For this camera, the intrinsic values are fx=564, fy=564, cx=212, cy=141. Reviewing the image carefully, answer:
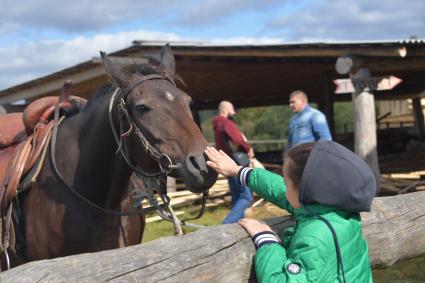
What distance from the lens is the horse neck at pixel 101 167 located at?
11.1 feet

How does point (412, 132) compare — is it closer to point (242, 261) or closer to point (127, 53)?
point (127, 53)

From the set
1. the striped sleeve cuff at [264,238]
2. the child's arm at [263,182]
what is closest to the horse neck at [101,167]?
the child's arm at [263,182]

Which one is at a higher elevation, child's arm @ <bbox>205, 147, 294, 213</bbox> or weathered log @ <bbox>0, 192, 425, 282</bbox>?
child's arm @ <bbox>205, 147, 294, 213</bbox>

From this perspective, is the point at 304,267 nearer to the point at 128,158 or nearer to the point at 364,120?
the point at 128,158

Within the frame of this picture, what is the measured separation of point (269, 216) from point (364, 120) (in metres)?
2.35

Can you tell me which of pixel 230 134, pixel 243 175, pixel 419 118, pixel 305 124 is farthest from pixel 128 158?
pixel 419 118

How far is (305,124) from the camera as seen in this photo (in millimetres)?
7348

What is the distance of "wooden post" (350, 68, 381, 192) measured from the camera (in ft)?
28.3

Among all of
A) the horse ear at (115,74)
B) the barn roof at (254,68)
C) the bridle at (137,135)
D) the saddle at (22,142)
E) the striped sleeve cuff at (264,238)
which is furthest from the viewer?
the barn roof at (254,68)

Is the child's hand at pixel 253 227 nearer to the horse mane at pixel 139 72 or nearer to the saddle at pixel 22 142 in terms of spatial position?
the horse mane at pixel 139 72

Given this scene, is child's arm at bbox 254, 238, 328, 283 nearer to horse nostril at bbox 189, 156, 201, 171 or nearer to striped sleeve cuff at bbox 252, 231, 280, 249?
striped sleeve cuff at bbox 252, 231, 280, 249

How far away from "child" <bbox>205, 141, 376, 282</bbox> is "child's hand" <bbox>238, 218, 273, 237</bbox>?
14 cm

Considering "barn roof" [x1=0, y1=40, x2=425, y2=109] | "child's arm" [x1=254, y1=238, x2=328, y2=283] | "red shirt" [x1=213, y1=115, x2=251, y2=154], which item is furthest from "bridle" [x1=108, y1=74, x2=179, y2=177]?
"red shirt" [x1=213, y1=115, x2=251, y2=154]

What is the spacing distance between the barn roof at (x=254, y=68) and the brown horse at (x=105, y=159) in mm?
2878
